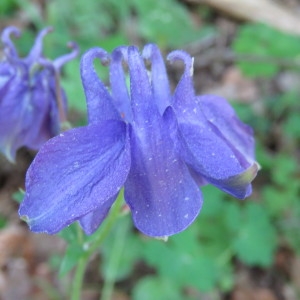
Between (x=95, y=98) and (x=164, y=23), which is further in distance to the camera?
(x=164, y=23)

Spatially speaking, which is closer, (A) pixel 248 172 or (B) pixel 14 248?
(A) pixel 248 172

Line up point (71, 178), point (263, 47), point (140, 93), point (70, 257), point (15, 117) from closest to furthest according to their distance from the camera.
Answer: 1. point (71, 178)
2. point (140, 93)
3. point (70, 257)
4. point (15, 117)
5. point (263, 47)

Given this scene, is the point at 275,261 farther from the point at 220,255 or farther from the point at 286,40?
the point at 286,40

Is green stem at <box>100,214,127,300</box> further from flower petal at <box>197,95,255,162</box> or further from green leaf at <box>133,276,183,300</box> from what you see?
flower petal at <box>197,95,255,162</box>

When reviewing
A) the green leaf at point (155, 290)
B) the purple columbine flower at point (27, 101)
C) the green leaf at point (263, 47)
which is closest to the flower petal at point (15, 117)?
the purple columbine flower at point (27, 101)

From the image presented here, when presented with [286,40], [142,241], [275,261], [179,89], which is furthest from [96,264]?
[179,89]

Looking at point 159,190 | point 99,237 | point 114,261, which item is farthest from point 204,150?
point 114,261

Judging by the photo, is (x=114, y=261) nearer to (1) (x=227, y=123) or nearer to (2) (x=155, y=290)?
(2) (x=155, y=290)
